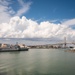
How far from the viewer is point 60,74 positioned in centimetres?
2256

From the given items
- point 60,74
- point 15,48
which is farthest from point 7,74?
point 15,48

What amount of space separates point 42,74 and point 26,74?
253cm

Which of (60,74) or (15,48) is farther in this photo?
(15,48)

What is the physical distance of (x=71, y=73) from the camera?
76.7 ft

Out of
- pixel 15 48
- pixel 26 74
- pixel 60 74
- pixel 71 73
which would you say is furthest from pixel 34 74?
pixel 15 48

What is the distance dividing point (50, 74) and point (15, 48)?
9263 cm

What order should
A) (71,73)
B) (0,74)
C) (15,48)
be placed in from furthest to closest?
(15,48)
(71,73)
(0,74)

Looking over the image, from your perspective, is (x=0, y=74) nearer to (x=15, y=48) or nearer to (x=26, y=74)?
(x=26, y=74)

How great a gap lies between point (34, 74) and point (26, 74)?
1.26 meters

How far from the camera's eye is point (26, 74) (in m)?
22.5

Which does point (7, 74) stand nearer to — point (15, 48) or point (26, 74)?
point (26, 74)

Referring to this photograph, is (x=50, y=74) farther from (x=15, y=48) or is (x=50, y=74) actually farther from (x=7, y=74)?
(x=15, y=48)

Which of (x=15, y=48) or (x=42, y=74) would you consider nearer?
(x=42, y=74)

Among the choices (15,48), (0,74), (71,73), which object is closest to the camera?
(0,74)
